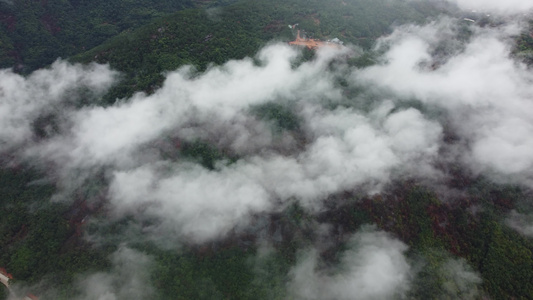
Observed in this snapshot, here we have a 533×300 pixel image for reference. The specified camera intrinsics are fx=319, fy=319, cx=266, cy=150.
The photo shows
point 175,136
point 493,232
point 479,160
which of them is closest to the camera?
point 493,232

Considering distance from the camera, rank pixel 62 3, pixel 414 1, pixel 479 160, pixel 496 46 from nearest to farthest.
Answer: pixel 479 160
pixel 496 46
pixel 62 3
pixel 414 1

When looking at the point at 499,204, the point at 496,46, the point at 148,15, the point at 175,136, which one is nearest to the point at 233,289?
the point at 175,136

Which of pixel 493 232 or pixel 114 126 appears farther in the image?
pixel 114 126

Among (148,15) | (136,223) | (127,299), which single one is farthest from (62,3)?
(127,299)

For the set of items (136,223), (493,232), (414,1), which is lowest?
(136,223)

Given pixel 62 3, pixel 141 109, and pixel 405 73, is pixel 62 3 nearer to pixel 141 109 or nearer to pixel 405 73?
pixel 141 109

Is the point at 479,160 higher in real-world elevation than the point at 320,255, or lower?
higher
